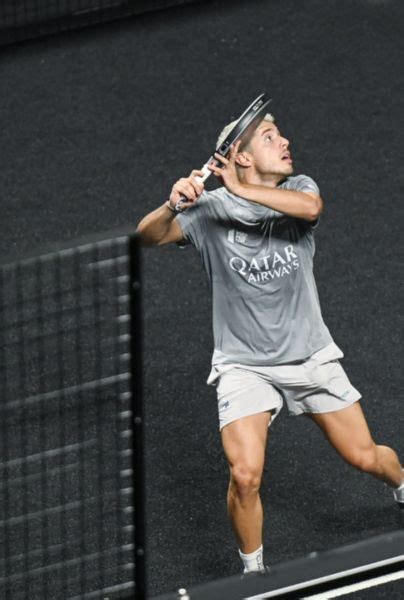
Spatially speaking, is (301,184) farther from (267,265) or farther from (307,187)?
(267,265)

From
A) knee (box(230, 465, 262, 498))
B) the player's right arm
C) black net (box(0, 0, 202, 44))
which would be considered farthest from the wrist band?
black net (box(0, 0, 202, 44))

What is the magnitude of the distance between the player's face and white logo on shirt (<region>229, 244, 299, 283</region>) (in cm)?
30

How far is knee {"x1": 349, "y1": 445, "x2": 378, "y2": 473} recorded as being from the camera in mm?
5727

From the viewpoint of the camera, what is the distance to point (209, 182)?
870cm

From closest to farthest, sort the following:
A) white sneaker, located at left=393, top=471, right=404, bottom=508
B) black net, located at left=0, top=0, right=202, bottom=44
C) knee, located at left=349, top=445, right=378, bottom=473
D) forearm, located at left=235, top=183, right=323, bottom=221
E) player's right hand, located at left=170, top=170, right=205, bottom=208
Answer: player's right hand, located at left=170, top=170, right=205, bottom=208 → forearm, located at left=235, top=183, right=323, bottom=221 → knee, located at left=349, top=445, right=378, bottom=473 → white sneaker, located at left=393, top=471, right=404, bottom=508 → black net, located at left=0, top=0, right=202, bottom=44

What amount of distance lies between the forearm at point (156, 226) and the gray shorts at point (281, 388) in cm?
55

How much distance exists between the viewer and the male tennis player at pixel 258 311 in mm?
5500

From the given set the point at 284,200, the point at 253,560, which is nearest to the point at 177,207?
the point at 284,200

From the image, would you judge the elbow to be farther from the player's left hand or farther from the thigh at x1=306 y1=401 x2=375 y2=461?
the thigh at x1=306 y1=401 x2=375 y2=461

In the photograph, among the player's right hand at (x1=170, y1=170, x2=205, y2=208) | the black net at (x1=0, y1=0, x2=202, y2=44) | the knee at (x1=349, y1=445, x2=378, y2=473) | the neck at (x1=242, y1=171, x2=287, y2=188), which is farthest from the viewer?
the black net at (x1=0, y1=0, x2=202, y2=44)

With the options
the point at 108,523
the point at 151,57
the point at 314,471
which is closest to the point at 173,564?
the point at 108,523

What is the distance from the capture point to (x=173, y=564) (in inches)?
235

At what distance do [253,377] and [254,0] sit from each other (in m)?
5.44

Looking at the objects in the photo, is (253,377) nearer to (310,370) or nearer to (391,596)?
(310,370)
